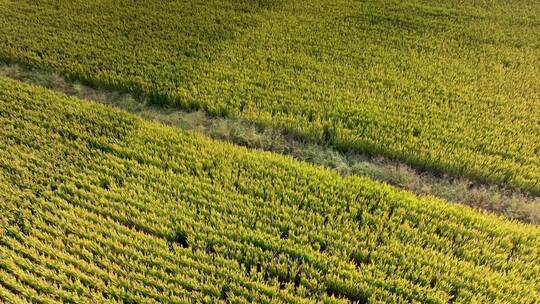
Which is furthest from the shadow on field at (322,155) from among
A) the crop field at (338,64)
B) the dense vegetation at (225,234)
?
the dense vegetation at (225,234)

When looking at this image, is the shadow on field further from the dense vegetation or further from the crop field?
the dense vegetation

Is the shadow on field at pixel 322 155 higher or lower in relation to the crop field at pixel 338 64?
lower

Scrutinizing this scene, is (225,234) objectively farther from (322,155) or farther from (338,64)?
(338,64)

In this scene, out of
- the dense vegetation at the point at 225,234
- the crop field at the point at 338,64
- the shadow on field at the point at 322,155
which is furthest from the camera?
the crop field at the point at 338,64

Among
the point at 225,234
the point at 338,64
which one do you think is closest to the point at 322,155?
the point at 225,234

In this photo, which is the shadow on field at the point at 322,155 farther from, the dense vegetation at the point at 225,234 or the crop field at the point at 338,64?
the dense vegetation at the point at 225,234

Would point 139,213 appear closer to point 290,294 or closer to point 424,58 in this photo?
point 290,294

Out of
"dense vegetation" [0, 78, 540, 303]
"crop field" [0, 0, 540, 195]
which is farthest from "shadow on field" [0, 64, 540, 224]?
"dense vegetation" [0, 78, 540, 303]
